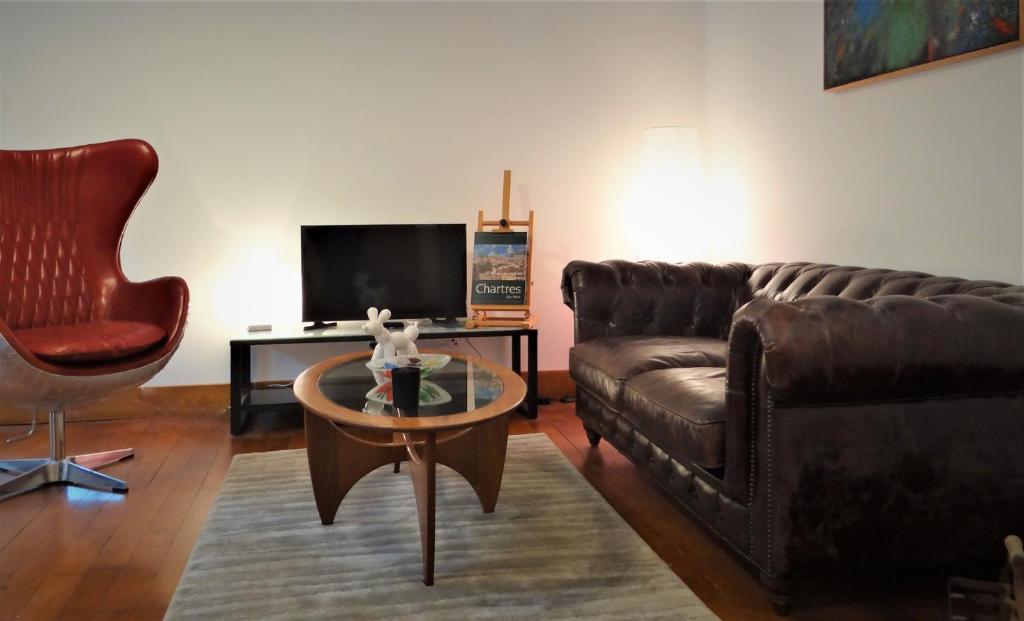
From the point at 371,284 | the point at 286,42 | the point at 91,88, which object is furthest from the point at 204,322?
the point at 286,42

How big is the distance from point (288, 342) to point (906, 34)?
284cm

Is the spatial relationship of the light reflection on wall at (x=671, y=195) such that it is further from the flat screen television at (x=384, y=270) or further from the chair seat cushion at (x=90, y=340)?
the chair seat cushion at (x=90, y=340)

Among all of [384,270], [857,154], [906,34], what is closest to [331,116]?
[384,270]

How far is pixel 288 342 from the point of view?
3.54 m

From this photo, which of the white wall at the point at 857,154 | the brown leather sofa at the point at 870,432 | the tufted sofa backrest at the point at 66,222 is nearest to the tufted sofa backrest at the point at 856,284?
the brown leather sofa at the point at 870,432

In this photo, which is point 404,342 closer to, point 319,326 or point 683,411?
point 683,411

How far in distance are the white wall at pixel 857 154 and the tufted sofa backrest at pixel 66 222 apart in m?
2.81

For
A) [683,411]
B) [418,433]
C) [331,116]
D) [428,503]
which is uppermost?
[331,116]

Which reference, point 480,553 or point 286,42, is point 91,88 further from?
point 480,553

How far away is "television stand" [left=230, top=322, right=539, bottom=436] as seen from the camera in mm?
3480

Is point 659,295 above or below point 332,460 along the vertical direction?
above

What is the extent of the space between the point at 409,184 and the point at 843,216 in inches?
85.2

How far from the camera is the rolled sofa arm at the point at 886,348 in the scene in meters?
1.66

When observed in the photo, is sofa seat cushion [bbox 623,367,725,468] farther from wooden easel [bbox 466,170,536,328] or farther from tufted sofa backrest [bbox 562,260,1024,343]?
wooden easel [bbox 466,170,536,328]
